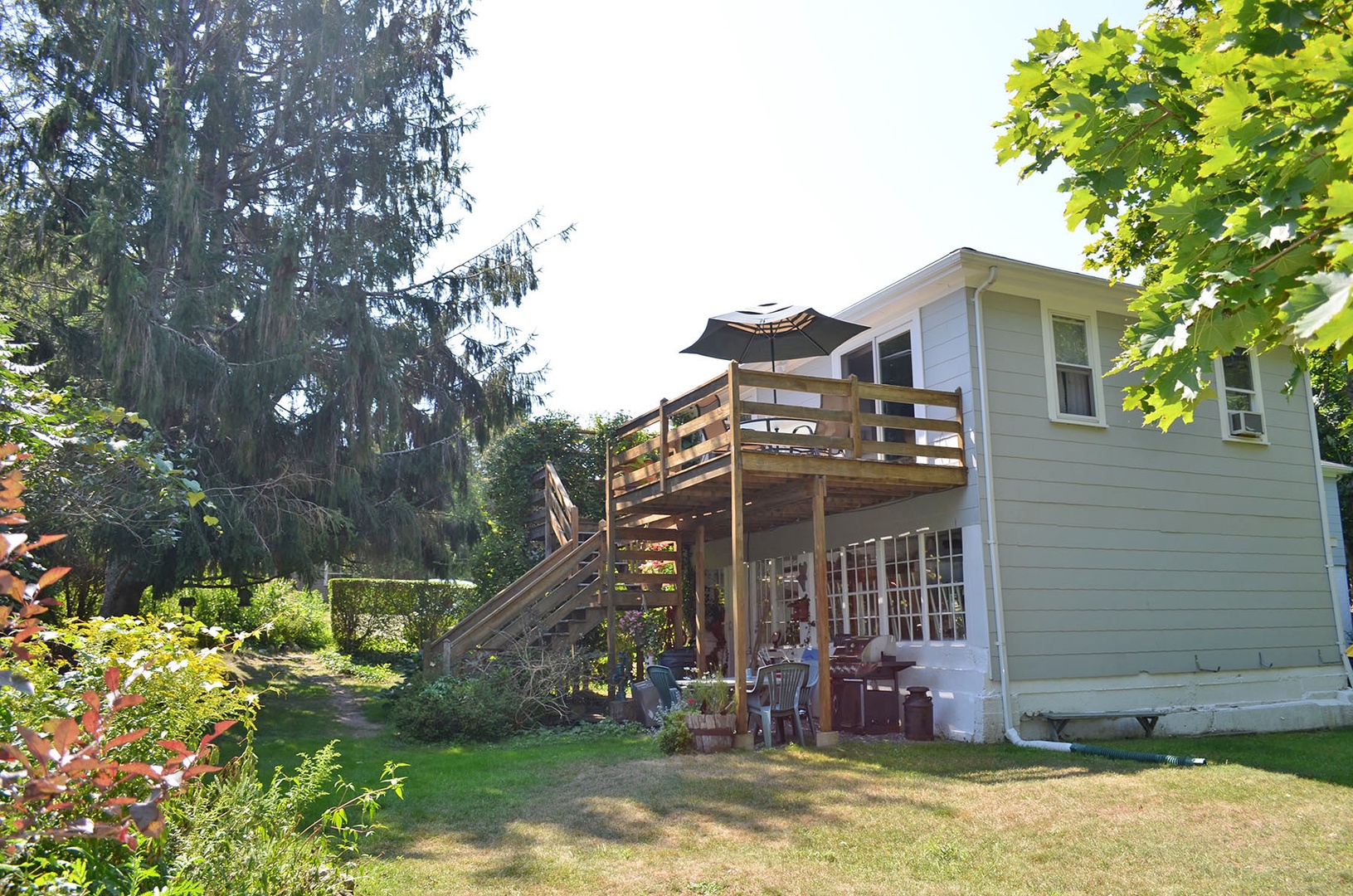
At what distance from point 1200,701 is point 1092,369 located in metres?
4.29

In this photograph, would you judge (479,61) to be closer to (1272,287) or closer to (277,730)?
(277,730)

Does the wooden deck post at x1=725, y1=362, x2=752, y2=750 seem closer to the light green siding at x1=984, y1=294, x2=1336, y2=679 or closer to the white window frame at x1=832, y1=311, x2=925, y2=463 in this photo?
the white window frame at x1=832, y1=311, x2=925, y2=463

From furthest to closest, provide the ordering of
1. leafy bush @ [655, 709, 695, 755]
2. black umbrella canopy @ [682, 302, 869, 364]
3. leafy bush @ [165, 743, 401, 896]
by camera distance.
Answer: black umbrella canopy @ [682, 302, 869, 364], leafy bush @ [655, 709, 695, 755], leafy bush @ [165, 743, 401, 896]

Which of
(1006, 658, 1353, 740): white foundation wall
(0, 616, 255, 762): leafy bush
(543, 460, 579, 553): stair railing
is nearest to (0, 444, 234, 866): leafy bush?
(0, 616, 255, 762): leafy bush

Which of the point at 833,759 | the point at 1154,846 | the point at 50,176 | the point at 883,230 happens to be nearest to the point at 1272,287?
the point at 1154,846

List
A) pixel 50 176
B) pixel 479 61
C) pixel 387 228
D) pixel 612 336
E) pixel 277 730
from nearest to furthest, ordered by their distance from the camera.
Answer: pixel 277 730, pixel 50 176, pixel 387 228, pixel 479 61, pixel 612 336

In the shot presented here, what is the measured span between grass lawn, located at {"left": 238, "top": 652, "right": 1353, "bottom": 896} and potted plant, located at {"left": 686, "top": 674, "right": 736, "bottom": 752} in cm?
36

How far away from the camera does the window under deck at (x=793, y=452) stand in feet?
32.8

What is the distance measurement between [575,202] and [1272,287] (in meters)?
13.7

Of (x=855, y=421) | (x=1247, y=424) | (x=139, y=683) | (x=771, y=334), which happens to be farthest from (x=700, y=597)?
(x=139, y=683)

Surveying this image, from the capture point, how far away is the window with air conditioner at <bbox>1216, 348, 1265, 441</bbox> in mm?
12648

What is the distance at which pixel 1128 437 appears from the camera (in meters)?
11.7

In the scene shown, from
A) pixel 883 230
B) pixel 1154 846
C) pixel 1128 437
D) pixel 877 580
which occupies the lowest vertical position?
pixel 1154 846

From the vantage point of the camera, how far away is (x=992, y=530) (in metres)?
10.5
